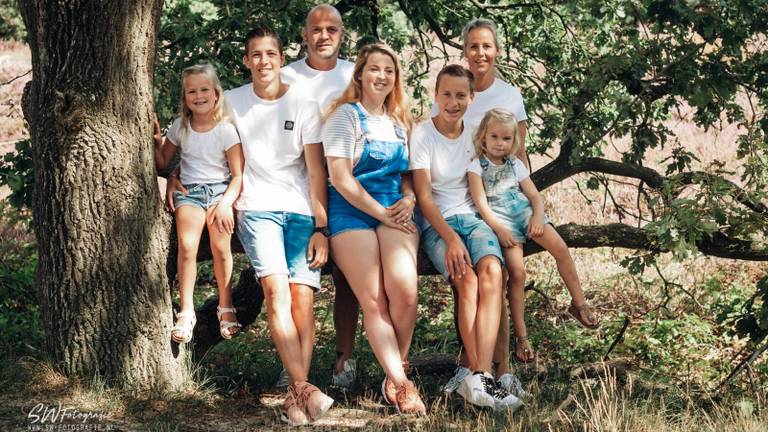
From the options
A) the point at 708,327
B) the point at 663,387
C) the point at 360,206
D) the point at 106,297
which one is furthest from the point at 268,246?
the point at 708,327

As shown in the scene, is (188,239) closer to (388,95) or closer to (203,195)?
(203,195)

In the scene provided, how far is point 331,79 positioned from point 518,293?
1.79 metres

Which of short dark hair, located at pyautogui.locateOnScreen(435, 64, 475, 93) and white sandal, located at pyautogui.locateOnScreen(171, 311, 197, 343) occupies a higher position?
short dark hair, located at pyautogui.locateOnScreen(435, 64, 475, 93)

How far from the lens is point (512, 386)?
5.77 metres

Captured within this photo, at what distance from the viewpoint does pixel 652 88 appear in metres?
6.75

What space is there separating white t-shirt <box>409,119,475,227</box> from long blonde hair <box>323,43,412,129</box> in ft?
0.43

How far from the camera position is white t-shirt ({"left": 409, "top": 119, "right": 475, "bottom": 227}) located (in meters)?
5.72

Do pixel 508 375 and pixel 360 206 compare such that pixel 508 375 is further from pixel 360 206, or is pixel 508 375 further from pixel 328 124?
pixel 328 124

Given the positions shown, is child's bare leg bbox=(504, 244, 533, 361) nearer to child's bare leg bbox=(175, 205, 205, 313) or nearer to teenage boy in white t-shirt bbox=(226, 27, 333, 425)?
teenage boy in white t-shirt bbox=(226, 27, 333, 425)

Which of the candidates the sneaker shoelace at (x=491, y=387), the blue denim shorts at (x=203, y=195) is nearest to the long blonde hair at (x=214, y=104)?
the blue denim shorts at (x=203, y=195)

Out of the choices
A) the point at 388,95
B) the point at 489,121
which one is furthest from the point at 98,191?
the point at 489,121

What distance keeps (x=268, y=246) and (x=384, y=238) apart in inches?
26.8

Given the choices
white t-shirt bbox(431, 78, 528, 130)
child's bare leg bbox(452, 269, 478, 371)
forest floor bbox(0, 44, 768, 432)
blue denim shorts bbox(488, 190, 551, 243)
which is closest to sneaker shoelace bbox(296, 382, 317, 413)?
forest floor bbox(0, 44, 768, 432)

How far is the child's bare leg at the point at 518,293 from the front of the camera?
18.7 feet
